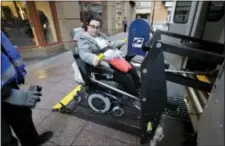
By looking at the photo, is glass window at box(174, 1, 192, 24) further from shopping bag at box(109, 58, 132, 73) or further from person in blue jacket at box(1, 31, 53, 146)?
person in blue jacket at box(1, 31, 53, 146)

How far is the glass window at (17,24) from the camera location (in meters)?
4.46

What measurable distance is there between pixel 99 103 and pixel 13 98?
1.14 meters

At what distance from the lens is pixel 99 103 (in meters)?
1.99

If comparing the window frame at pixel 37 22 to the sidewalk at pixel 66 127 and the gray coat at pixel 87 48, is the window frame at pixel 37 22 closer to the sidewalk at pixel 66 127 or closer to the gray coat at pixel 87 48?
the sidewalk at pixel 66 127

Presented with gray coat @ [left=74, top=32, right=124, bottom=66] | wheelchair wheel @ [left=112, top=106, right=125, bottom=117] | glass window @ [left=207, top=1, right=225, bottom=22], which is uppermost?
glass window @ [left=207, top=1, right=225, bottom=22]

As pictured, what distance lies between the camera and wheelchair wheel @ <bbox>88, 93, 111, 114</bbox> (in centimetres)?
193

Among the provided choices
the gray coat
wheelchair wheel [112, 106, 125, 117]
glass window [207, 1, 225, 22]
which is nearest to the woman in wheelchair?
the gray coat

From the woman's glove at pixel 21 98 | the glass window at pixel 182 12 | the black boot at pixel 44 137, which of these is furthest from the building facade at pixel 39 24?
→ the woman's glove at pixel 21 98

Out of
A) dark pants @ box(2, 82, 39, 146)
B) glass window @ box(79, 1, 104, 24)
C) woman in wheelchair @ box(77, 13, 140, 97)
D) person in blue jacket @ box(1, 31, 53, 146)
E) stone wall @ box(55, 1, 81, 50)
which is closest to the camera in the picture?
person in blue jacket @ box(1, 31, 53, 146)

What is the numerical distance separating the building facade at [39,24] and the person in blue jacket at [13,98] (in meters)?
4.17

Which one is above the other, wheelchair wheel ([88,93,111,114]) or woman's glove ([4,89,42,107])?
woman's glove ([4,89,42,107])

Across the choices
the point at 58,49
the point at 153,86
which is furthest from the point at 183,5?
the point at 58,49

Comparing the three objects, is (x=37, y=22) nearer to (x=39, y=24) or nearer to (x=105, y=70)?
(x=39, y=24)

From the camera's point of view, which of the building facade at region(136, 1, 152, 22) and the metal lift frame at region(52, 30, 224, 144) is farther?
the building facade at region(136, 1, 152, 22)
